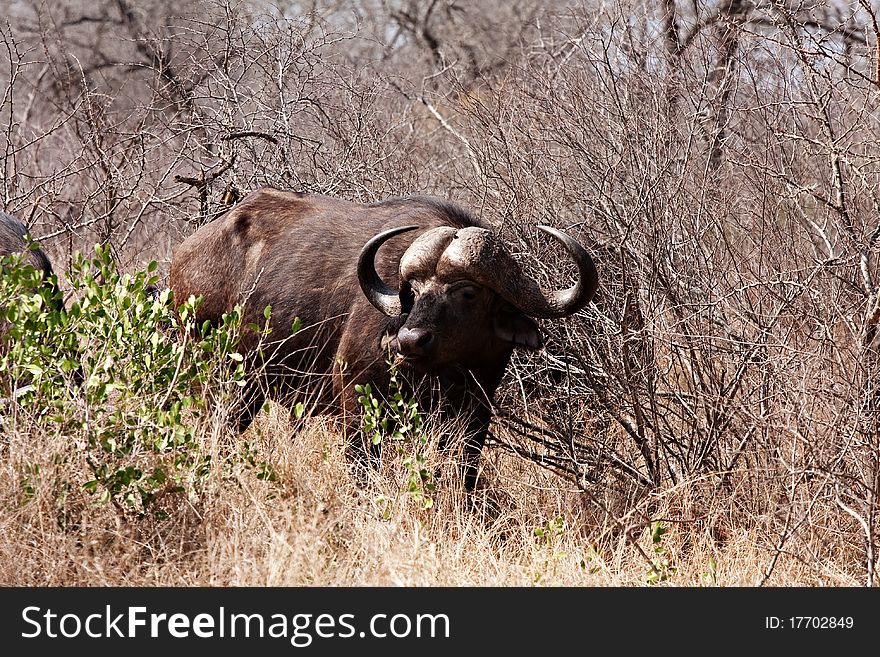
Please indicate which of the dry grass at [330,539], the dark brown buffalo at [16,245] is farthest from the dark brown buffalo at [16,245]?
the dry grass at [330,539]

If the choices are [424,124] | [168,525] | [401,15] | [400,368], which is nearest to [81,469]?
[168,525]

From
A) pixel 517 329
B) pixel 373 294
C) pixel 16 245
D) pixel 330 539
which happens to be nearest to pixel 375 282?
pixel 373 294

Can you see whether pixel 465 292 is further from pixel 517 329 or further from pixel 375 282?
pixel 375 282

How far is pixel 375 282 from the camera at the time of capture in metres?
4.90

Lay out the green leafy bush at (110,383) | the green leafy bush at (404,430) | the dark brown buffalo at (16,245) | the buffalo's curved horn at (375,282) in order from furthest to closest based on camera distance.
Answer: the dark brown buffalo at (16,245) → the buffalo's curved horn at (375,282) → the green leafy bush at (404,430) → the green leafy bush at (110,383)

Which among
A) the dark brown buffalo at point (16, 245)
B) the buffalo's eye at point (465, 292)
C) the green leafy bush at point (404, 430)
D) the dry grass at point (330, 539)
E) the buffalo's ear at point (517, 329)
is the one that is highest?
the buffalo's eye at point (465, 292)

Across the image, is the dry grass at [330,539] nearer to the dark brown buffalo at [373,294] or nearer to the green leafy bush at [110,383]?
the green leafy bush at [110,383]

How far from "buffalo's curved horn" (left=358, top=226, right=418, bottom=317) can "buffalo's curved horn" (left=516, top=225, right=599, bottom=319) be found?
0.55 m

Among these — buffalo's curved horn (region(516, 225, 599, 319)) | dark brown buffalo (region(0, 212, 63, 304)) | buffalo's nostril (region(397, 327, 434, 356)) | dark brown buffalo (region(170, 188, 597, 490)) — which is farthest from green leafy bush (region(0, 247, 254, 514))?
buffalo's curved horn (region(516, 225, 599, 319))

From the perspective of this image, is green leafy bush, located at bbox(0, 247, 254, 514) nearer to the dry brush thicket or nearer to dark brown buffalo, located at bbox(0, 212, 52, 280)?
the dry brush thicket

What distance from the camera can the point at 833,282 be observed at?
480cm

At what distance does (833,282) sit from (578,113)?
152 cm

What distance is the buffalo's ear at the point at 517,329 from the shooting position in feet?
15.6

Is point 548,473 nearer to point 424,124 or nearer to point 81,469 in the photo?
point 81,469
